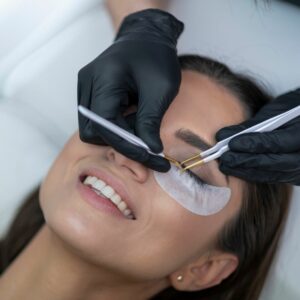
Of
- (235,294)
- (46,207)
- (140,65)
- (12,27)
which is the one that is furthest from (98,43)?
(235,294)

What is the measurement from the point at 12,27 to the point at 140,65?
2.80ft

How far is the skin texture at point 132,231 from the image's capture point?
115 centimetres

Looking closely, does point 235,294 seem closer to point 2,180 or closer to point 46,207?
point 46,207

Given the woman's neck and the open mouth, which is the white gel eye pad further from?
the woman's neck

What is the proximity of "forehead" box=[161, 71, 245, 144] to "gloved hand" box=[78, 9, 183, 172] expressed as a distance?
6 cm

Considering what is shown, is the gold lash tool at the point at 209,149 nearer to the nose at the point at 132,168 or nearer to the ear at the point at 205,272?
the nose at the point at 132,168

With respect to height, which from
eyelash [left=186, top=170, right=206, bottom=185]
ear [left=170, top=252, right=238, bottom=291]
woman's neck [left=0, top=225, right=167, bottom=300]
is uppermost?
eyelash [left=186, top=170, right=206, bottom=185]

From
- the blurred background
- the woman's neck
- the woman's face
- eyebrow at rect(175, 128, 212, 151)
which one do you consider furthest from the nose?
the blurred background

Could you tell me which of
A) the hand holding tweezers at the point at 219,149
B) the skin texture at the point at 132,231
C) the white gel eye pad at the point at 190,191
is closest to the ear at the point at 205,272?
the skin texture at the point at 132,231

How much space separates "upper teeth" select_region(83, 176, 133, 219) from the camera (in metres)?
1.16

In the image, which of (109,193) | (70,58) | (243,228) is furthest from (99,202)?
(70,58)

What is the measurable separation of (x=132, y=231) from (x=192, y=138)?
0.24 meters

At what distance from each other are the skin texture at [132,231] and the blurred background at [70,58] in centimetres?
33

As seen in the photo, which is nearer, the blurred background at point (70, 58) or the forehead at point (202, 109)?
the forehead at point (202, 109)
